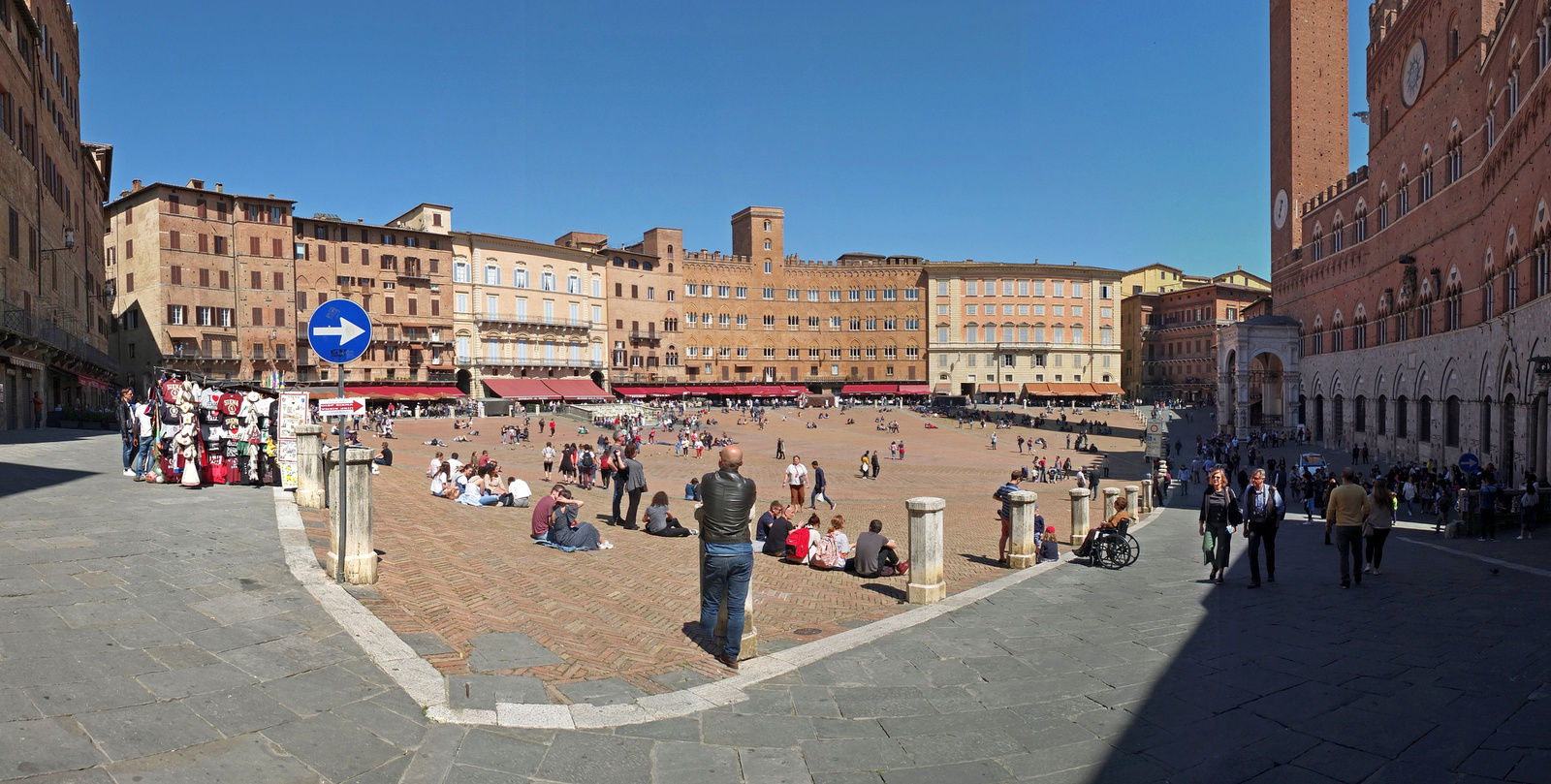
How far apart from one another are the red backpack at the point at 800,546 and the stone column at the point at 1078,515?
4.26m

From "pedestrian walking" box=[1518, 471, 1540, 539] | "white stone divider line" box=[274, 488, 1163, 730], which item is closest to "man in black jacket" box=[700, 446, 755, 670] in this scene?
"white stone divider line" box=[274, 488, 1163, 730]

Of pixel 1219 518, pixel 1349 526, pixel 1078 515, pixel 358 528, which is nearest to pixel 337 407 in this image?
pixel 358 528

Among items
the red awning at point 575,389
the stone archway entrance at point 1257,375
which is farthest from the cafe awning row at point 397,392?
the stone archway entrance at point 1257,375

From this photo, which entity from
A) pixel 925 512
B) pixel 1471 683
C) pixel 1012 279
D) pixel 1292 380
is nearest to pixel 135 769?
pixel 925 512

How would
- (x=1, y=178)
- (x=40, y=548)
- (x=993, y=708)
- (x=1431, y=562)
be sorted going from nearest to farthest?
(x=993, y=708), (x=40, y=548), (x=1431, y=562), (x=1, y=178)

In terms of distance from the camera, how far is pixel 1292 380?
155 feet

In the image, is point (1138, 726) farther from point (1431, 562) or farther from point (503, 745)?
point (1431, 562)

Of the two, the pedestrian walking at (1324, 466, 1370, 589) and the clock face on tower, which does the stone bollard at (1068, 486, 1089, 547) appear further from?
the clock face on tower

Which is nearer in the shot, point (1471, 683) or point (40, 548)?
point (1471, 683)

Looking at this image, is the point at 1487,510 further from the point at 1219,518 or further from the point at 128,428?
the point at 128,428

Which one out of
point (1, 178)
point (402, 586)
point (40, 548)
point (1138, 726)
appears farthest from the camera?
point (1, 178)

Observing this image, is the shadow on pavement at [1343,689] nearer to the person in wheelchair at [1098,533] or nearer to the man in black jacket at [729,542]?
the person in wheelchair at [1098,533]

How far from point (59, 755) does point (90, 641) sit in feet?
4.80

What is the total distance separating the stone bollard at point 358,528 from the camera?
6867 millimetres
